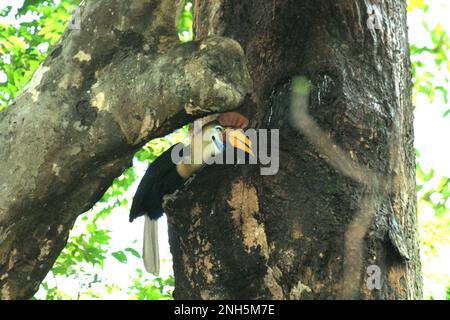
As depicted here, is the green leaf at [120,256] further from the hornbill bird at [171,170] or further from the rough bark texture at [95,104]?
the rough bark texture at [95,104]

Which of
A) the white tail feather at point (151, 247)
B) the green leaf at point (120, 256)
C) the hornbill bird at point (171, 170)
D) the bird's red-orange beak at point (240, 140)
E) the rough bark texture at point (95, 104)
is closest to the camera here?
the rough bark texture at point (95, 104)

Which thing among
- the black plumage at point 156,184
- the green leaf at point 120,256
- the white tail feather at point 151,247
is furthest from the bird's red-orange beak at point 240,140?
the green leaf at point 120,256

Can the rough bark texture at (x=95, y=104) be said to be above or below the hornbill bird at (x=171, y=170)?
below

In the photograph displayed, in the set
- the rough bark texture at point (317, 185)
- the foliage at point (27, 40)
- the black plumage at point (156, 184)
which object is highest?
the foliage at point (27, 40)

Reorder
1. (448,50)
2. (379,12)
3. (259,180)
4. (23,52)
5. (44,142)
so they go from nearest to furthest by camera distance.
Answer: (44,142) → (259,180) → (379,12) → (23,52) → (448,50)

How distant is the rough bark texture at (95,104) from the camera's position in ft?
8.31

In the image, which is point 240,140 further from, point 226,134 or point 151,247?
point 151,247

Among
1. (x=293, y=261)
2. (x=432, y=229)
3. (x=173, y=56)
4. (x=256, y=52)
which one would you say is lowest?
(x=293, y=261)

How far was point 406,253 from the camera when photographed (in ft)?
8.60

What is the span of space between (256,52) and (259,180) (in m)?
0.60

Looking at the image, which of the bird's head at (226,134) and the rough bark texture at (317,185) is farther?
the bird's head at (226,134)

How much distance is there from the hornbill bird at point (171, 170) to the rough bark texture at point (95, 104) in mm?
476
